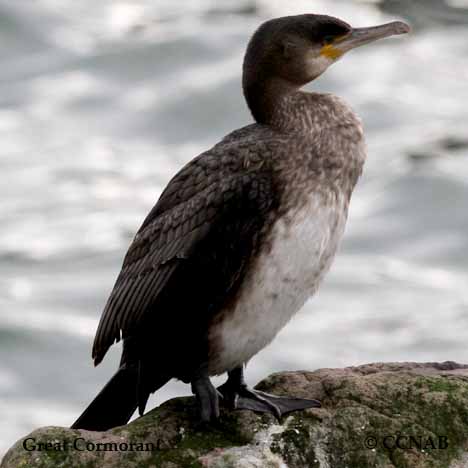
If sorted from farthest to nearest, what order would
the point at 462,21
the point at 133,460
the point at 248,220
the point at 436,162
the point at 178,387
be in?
1. the point at 462,21
2. the point at 436,162
3. the point at 178,387
4. the point at 248,220
5. the point at 133,460

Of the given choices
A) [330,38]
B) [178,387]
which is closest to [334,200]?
[330,38]

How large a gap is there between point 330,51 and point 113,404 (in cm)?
173

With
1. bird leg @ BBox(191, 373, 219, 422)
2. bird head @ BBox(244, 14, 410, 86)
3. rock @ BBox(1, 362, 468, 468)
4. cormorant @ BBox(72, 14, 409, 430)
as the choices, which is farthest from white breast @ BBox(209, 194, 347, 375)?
bird head @ BBox(244, 14, 410, 86)

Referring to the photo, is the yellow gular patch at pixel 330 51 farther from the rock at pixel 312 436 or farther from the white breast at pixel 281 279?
the rock at pixel 312 436

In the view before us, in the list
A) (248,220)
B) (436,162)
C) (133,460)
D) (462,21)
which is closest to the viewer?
(133,460)

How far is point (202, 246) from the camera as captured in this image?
645cm

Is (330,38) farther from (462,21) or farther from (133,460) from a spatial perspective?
(462,21)

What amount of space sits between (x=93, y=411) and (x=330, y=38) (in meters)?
1.84

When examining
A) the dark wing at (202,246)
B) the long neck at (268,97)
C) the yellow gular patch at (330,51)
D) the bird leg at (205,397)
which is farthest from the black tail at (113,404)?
the yellow gular patch at (330,51)

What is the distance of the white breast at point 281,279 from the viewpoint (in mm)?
6336

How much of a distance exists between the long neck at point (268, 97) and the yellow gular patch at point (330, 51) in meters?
0.21

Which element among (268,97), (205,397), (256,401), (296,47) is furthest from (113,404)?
(296,47)

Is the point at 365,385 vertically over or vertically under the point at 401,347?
under

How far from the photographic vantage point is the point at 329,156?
258 inches
